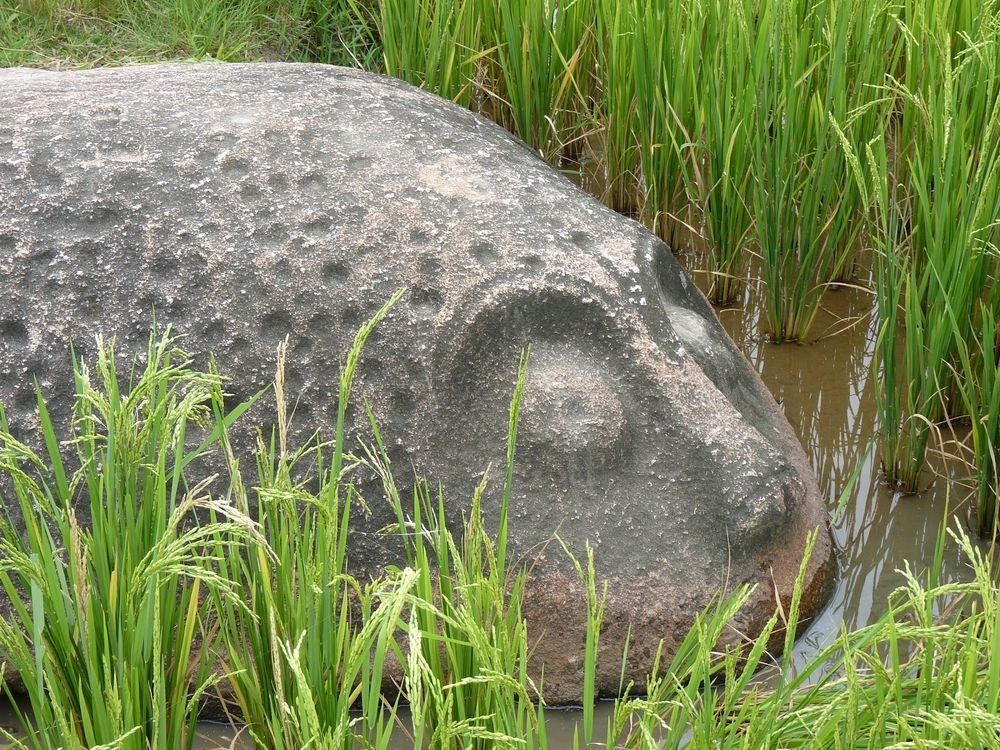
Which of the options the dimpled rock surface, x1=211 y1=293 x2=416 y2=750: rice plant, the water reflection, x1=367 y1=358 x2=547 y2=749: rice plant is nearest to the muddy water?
the water reflection

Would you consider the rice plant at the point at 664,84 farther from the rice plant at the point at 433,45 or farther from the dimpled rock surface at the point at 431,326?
the dimpled rock surface at the point at 431,326

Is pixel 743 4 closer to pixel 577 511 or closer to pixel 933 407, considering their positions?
pixel 933 407

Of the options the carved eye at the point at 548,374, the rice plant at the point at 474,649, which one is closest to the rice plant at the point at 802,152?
the carved eye at the point at 548,374

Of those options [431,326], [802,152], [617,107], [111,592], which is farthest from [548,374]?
[617,107]

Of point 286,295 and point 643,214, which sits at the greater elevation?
point 286,295

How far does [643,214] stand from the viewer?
3.20m

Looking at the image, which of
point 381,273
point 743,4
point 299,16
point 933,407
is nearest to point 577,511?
point 381,273

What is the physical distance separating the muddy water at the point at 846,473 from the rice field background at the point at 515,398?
4cm

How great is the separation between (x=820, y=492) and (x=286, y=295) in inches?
45.5

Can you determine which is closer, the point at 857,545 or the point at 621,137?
the point at 857,545

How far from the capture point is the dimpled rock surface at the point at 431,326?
1.89m

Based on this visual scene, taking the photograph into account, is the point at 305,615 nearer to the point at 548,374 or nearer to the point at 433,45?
the point at 548,374

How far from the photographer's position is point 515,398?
3.79ft

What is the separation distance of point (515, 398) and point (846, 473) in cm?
154
